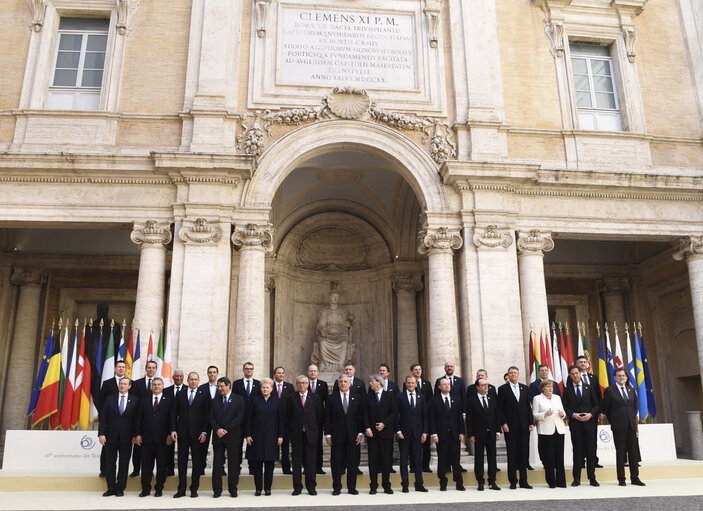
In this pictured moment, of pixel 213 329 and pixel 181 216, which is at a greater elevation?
pixel 181 216

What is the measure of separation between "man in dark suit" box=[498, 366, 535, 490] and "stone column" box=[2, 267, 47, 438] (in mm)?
9990

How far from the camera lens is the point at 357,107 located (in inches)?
451

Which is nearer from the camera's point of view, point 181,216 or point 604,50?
point 181,216

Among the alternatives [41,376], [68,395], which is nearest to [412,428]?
[68,395]

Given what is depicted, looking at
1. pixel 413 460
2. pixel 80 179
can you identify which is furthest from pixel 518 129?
pixel 80 179

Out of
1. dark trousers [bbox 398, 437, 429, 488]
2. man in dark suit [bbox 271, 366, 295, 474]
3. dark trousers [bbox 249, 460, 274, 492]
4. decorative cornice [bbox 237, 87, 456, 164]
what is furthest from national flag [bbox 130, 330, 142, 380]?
dark trousers [bbox 398, 437, 429, 488]

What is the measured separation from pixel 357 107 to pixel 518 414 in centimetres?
631

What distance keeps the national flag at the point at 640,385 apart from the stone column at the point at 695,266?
59.7 inches

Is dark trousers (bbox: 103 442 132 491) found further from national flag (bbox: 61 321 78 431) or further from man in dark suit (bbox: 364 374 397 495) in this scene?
man in dark suit (bbox: 364 374 397 495)

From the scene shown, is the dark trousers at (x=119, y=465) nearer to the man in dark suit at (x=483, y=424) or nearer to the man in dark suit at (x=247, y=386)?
the man in dark suit at (x=247, y=386)

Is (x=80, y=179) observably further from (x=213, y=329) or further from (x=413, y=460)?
(x=413, y=460)

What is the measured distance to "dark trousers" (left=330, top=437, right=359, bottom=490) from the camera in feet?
23.5

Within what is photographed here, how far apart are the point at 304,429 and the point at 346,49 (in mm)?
A: 7561

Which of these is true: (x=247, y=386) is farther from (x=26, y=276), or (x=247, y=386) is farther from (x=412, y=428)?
(x=26, y=276)
